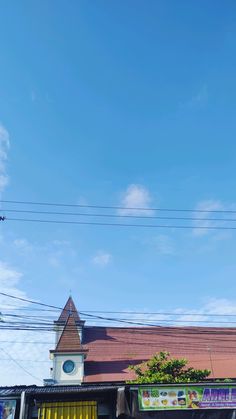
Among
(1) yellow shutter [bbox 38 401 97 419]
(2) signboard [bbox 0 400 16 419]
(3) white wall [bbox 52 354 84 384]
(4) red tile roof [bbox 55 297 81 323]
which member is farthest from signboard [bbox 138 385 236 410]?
(4) red tile roof [bbox 55 297 81 323]

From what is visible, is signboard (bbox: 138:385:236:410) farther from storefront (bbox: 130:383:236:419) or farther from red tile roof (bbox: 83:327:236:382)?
red tile roof (bbox: 83:327:236:382)

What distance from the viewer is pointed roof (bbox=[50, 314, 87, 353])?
1288 inches

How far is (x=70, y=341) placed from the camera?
33438mm

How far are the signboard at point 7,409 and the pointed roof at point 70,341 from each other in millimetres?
25031

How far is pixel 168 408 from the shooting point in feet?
28.8

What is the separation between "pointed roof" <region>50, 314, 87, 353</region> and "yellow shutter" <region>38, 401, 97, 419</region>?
25096mm

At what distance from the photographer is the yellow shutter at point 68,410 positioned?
28.5 feet

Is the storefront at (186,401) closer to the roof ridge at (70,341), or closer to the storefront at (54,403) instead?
the storefront at (54,403)

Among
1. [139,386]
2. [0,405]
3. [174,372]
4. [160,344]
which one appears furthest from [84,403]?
[160,344]

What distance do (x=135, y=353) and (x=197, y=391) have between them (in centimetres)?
2747

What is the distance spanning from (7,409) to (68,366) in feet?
82.2

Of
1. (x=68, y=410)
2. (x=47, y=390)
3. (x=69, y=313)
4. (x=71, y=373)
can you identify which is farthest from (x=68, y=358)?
(x=68, y=410)

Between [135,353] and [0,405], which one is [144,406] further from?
[135,353]

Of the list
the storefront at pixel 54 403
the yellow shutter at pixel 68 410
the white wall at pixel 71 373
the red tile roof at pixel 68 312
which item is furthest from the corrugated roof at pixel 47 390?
the red tile roof at pixel 68 312
